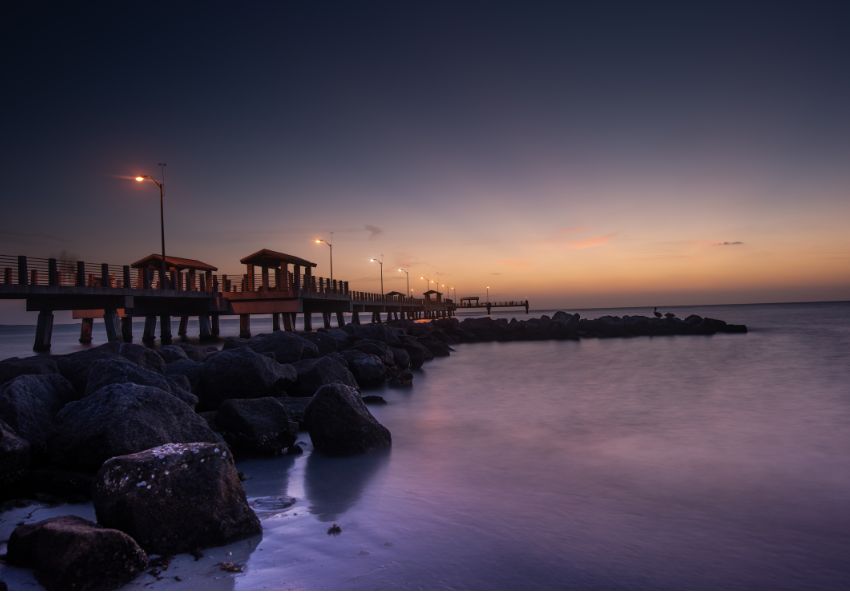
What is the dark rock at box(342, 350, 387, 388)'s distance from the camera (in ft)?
48.3

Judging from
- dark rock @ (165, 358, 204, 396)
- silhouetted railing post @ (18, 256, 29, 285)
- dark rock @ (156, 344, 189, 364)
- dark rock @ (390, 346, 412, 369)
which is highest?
silhouetted railing post @ (18, 256, 29, 285)

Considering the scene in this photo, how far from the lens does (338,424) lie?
23.6 feet

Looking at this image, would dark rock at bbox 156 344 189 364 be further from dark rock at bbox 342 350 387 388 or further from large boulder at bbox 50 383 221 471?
large boulder at bbox 50 383 221 471

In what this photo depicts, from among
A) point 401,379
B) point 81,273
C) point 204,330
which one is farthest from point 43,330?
point 401,379

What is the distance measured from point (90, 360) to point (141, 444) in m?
4.71

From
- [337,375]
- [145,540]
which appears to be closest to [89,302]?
[337,375]

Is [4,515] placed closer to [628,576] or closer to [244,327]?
[628,576]

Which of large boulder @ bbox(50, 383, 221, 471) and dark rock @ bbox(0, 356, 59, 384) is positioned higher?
dark rock @ bbox(0, 356, 59, 384)

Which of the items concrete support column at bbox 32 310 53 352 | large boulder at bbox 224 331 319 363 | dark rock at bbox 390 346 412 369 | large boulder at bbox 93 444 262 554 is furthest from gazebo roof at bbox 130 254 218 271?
large boulder at bbox 93 444 262 554

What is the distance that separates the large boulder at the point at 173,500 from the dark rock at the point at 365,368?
10.5 meters

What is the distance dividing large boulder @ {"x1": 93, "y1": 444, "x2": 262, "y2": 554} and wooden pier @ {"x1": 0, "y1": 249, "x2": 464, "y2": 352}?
1864cm

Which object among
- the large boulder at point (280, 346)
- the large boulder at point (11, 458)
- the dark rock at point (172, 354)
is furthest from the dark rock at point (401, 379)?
the large boulder at point (11, 458)

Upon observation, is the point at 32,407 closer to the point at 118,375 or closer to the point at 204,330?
the point at 118,375
